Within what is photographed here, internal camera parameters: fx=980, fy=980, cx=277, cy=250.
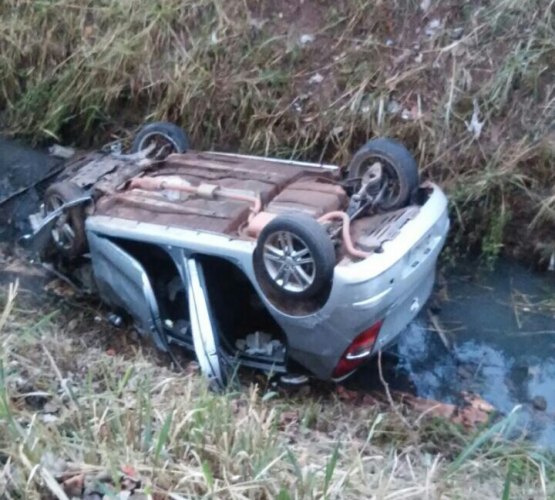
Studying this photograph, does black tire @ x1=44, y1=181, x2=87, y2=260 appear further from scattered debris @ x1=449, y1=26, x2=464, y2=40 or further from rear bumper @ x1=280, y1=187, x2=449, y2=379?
scattered debris @ x1=449, y1=26, x2=464, y2=40

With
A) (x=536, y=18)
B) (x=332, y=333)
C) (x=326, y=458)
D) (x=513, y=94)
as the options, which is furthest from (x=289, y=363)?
(x=536, y=18)

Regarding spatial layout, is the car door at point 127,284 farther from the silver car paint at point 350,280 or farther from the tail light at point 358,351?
the tail light at point 358,351

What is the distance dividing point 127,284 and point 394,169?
64.6 inches

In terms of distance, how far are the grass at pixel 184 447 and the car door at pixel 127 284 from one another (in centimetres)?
83

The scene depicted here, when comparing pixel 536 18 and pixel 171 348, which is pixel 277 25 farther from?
pixel 171 348

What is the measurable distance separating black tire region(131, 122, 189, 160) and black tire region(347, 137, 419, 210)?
4.59 feet

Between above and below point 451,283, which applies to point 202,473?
above

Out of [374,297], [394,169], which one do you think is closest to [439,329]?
[394,169]

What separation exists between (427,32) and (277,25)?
1.23 meters

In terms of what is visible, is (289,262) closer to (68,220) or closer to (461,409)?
(461,409)

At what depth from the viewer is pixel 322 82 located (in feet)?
24.6

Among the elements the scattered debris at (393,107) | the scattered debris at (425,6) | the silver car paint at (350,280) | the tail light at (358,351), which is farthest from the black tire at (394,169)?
the scattered debris at (425,6)

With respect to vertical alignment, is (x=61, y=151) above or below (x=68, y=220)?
below

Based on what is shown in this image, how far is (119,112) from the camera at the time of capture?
8273mm
